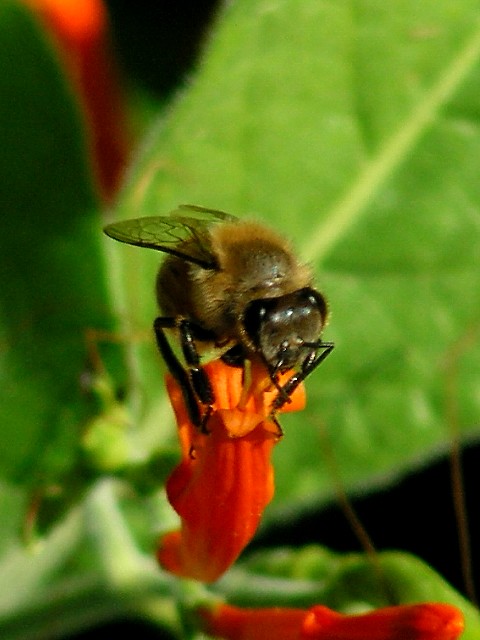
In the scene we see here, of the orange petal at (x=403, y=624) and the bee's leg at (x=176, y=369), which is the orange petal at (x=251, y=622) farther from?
the bee's leg at (x=176, y=369)

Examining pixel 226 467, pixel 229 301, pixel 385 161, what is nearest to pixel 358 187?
pixel 385 161

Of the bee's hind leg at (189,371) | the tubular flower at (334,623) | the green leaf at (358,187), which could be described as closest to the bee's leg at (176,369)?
the bee's hind leg at (189,371)

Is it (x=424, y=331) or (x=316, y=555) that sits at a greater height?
(x=424, y=331)

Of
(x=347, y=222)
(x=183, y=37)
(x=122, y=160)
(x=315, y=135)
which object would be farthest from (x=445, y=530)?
(x=183, y=37)

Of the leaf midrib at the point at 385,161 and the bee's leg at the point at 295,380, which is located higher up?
the leaf midrib at the point at 385,161

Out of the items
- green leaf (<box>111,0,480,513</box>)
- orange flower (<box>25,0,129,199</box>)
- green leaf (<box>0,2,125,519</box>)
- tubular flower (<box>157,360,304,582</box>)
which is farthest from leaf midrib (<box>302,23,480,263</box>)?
tubular flower (<box>157,360,304,582</box>)

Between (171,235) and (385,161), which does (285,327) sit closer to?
(171,235)

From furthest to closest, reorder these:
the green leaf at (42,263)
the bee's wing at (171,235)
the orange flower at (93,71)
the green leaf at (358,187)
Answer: the orange flower at (93,71) → the green leaf at (358,187) → the green leaf at (42,263) → the bee's wing at (171,235)

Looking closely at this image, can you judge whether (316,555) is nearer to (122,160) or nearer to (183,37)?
(122,160)
